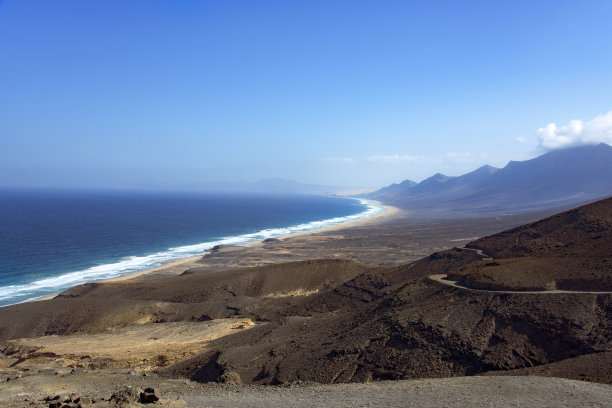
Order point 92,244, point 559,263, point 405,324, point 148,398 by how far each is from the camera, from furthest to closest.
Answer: point 92,244 < point 559,263 < point 405,324 < point 148,398

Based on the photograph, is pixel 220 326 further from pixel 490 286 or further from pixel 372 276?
pixel 490 286

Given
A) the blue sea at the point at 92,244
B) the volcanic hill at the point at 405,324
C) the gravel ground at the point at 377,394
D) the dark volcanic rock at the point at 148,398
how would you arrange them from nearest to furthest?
the gravel ground at the point at 377,394 → the dark volcanic rock at the point at 148,398 → the volcanic hill at the point at 405,324 → the blue sea at the point at 92,244

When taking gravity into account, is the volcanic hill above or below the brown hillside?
below

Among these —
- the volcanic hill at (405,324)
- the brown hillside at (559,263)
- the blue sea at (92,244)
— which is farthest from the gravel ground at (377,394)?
the blue sea at (92,244)

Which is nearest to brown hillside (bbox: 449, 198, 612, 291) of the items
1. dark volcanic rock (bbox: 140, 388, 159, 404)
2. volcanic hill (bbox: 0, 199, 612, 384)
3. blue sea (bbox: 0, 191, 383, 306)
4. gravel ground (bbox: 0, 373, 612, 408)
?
volcanic hill (bbox: 0, 199, 612, 384)

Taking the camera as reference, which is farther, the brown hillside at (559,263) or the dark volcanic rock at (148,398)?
the brown hillside at (559,263)

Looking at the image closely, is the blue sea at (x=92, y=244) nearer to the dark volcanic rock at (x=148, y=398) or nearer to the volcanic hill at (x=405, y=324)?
the volcanic hill at (x=405, y=324)

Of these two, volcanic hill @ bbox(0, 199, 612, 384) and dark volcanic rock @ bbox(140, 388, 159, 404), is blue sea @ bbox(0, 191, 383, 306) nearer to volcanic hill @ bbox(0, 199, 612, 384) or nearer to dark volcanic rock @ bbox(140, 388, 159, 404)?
volcanic hill @ bbox(0, 199, 612, 384)

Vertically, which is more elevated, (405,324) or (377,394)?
(405,324)

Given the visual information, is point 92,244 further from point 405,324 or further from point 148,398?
point 405,324

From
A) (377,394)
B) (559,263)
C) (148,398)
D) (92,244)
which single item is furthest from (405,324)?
(92,244)

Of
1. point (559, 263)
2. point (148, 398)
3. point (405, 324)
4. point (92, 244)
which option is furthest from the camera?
point (92, 244)
